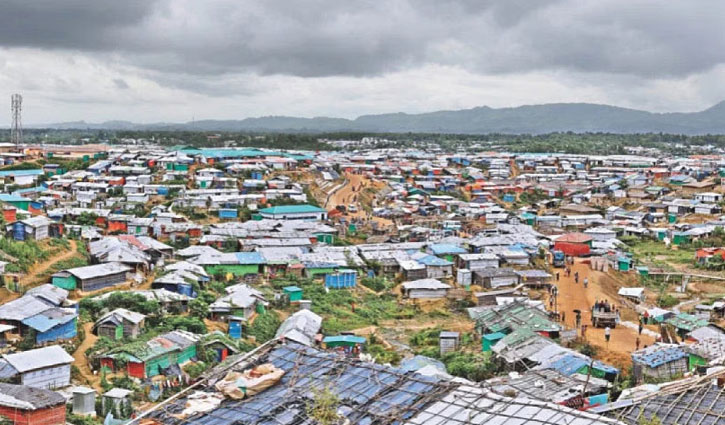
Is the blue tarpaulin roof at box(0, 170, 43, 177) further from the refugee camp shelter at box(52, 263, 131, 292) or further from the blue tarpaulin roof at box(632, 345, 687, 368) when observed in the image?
the blue tarpaulin roof at box(632, 345, 687, 368)

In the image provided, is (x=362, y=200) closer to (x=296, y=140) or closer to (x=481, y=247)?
(x=481, y=247)

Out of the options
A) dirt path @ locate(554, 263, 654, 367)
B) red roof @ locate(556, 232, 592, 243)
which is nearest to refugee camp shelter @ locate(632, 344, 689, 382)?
dirt path @ locate(554, 263, 654, 367)

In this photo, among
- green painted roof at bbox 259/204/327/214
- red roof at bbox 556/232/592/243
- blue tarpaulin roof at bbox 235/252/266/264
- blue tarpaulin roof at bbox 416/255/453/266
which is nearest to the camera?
blue tarpaulin roof at bbox 235/252/266/264

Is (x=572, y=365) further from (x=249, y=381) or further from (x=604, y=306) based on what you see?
(x=249, y=381)

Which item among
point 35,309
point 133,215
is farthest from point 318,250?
point 35,309

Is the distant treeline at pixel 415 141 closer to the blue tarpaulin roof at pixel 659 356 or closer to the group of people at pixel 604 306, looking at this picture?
the group of people at pixel 604 306
